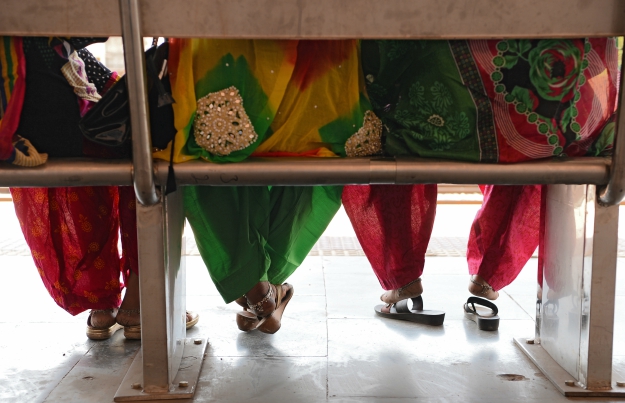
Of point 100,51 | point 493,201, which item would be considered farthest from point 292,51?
point 100,51

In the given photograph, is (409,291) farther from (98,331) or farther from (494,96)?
(98,331)

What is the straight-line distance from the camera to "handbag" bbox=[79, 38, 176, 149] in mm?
1462

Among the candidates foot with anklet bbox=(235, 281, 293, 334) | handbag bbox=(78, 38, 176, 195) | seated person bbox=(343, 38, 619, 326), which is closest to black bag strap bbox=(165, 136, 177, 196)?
handbag bbox=(78, 38, 176, 195)

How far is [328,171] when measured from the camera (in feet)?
4.92

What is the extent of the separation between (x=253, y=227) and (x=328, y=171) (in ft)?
1.74

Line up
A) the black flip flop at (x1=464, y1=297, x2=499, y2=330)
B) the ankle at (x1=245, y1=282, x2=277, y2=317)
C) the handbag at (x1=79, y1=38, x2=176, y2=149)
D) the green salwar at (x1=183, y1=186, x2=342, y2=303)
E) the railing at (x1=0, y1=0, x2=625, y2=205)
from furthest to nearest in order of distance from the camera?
the black flip flop at (x1=464, y1=297, x2=499, y2=330) → the ankle at (x1=245, y1=282, x2=277, y2=317) → the green salwar at (x1=183, y1=186, x2=342, y2=303) → the handbag at (x1=79, y1=38, x2=176, y2=149) → the railing at (x1=0, y1=0, x2=625, y2=205)

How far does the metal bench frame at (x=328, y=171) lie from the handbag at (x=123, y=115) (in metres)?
0.06

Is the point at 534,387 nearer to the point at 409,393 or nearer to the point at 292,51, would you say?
the point at 409,393

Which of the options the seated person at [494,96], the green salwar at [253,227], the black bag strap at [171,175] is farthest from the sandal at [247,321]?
the seated person at [494,96]

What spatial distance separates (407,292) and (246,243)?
619mm

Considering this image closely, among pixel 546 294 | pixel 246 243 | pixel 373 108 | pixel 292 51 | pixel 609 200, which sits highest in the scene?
pixel 292 51

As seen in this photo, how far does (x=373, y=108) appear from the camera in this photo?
1623 millimetres


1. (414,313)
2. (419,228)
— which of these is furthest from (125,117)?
(414,313)

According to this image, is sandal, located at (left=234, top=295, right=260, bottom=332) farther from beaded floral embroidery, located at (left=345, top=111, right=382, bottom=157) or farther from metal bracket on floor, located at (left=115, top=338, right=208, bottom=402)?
beaded floral embroidery, located at (left=345, top=111, right=382, bottom=157)
